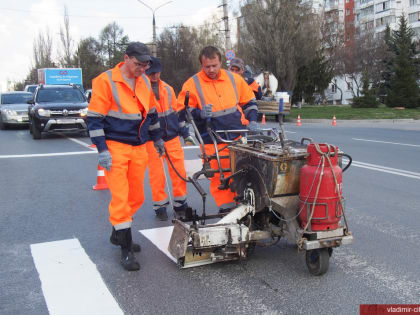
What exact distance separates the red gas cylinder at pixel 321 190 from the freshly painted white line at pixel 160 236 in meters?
1.57

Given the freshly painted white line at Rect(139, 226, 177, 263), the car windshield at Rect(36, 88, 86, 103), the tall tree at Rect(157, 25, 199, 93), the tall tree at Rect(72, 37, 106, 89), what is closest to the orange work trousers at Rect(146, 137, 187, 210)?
the freshly painted white line at Rect(139, 226, 177, 263)

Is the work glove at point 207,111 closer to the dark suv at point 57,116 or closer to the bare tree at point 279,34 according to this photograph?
the dark suv at point 57,116

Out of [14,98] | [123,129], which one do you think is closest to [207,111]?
[123,129]

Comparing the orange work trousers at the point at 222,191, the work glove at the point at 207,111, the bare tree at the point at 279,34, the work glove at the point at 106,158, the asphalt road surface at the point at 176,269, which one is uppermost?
the bare tree at the point at 279,34

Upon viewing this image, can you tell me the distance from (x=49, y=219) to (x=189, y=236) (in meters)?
2.77

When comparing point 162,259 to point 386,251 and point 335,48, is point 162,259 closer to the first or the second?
point 386,251

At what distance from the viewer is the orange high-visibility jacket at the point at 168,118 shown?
6.11m

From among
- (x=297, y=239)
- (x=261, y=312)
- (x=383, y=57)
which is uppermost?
(x=383, y=57)

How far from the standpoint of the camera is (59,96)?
55.4ft

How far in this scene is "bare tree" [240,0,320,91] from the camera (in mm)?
32062

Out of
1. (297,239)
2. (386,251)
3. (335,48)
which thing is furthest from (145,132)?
(335,48)

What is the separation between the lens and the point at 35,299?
373cm

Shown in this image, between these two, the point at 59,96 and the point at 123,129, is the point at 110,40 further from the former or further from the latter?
the point at 123,129

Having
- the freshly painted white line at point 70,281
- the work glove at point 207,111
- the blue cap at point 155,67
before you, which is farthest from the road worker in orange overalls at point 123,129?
the blue cap at point 155,67
